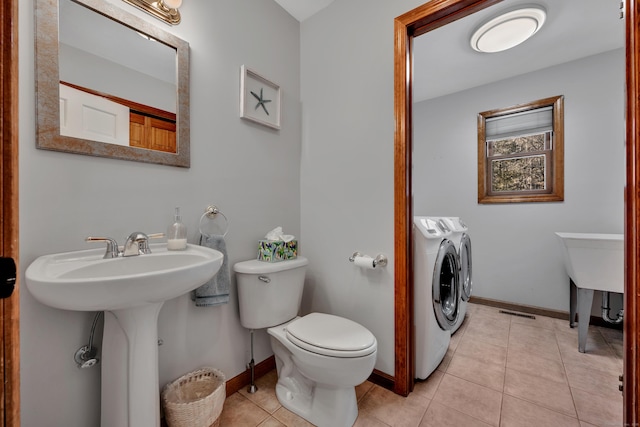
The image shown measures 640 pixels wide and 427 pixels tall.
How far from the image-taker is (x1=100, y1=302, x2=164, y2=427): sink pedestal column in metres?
0.90

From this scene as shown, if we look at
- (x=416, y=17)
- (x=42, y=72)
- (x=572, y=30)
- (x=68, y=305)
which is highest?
(x=572, y=30)

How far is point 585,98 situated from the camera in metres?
2.31

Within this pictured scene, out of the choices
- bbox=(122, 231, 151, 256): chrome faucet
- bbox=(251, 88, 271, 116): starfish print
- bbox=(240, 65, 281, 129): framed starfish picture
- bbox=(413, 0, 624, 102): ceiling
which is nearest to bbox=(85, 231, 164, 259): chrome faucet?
bbox=(122, 231, 151, 256): chrome faucet

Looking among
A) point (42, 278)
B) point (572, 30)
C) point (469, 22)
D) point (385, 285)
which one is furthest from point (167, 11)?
point (572, 30)

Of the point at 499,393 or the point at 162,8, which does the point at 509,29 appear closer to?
the point at 162,8

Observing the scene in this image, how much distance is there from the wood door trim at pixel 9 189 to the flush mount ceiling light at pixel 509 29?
2.50m

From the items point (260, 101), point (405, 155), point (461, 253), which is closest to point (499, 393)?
point (461, 253)

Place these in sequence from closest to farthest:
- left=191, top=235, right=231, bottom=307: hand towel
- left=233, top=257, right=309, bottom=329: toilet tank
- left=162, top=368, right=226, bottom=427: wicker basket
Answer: left=162, top=368, right=226, bottom=427: wicker basket
left=191, top=235, right=231, bottom=307: hand towel
left=233, top=257, right=309, bottom=329: toilet tank

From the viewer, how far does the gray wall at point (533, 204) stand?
7.29 ft

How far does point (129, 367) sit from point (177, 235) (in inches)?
20.8

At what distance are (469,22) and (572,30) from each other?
86cm

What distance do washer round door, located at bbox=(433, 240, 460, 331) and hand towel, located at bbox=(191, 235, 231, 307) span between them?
1.25 meters

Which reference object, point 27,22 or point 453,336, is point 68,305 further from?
point 453,336

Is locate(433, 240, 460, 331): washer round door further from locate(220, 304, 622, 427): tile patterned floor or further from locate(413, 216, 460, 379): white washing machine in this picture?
locate(220, 304, 622, 427): tile patterned floor
